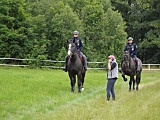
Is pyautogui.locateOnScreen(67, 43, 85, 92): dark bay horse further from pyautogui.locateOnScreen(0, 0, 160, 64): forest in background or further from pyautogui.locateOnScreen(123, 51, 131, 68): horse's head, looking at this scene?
pyautogui.locateOnScreen(0, 0, 160, 64): forest in background

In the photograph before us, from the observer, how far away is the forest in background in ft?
122

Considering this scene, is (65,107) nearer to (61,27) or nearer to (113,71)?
(113,71)

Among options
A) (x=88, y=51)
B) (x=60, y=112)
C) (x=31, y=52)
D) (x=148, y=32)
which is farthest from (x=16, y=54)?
(x=60, y=112)

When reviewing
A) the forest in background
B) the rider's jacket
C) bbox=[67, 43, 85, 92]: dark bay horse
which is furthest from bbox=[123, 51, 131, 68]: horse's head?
the forest in background

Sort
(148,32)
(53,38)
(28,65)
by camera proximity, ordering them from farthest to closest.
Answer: (148,32), (53,38), (28,65)

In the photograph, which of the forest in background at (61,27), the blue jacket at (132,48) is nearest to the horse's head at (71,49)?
the blue jacket at (132,48)

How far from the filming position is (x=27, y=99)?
1275 cm

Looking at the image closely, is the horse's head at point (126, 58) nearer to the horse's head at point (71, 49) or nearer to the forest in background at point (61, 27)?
the horse's head at point (71, 49)

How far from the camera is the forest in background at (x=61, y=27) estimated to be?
122ft

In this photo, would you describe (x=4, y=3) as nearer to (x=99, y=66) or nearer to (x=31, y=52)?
(x=31, y=52)

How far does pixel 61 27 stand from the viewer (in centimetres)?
3888

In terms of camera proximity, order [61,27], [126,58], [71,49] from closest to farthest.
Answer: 1. [71,49]
2. [126,58]
3. [61,27]

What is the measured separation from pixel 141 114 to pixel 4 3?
97.3 ft

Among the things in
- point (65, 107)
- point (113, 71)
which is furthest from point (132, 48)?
point (65, 107)
